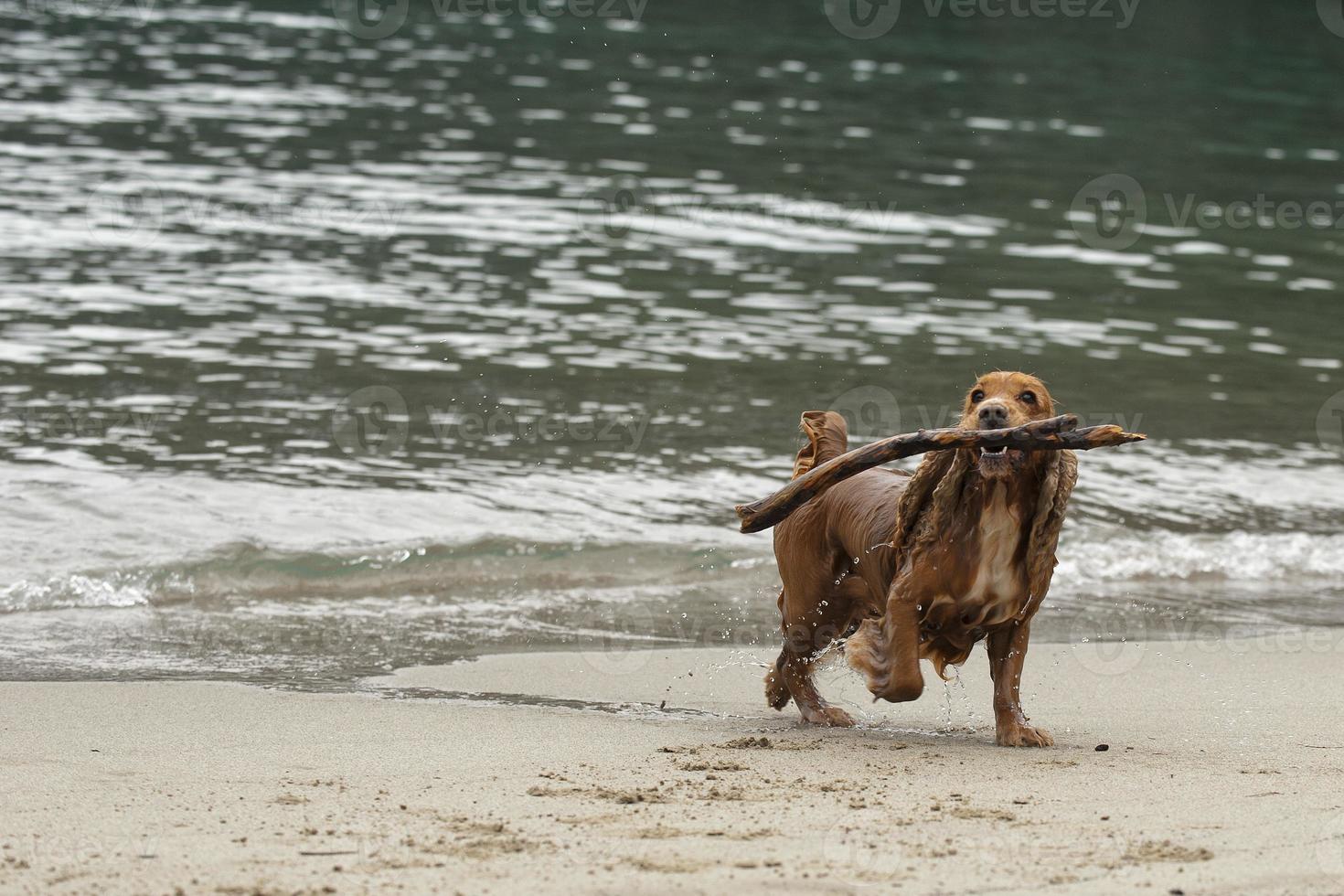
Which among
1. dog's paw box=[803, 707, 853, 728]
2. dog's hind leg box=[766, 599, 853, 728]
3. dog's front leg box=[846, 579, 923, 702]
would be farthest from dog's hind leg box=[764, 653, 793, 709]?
dog's front leg box=[846, 579, 923, 702]

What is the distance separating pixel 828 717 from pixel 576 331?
8.25 meters

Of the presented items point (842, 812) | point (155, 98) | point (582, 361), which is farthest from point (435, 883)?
point (155, 98)

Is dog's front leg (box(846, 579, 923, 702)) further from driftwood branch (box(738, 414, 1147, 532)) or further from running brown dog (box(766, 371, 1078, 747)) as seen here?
driftwood branch (box(738, 414, 1147, 532))

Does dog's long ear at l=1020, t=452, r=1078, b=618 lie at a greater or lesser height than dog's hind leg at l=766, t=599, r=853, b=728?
greater

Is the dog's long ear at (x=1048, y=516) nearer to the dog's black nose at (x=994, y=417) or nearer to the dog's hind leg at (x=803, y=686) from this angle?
the dog's black nose at (x=994, y=417)

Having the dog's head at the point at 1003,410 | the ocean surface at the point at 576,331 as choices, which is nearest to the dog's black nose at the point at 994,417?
the dog's head at the point at 1003,410

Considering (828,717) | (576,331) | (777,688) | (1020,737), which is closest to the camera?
(1020,737)

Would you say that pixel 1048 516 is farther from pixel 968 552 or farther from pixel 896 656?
pixel 896 656

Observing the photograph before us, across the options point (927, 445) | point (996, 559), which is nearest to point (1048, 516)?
point (996, 559)

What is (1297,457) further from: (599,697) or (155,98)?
(155,98)

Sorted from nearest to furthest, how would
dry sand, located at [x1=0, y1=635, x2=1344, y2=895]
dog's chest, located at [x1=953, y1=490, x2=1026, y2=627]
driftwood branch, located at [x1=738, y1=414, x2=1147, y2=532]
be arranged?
dry sand, located at [x1=0, y1=635, x2=1344, y2=895] < driftwood branch, located at [x1=738, y1=414, x2=1147, y2=532] < dog's chest, located at [x1=953, y1=490, x2=1026, y2=627]

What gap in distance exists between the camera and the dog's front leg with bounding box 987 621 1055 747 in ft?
19.3

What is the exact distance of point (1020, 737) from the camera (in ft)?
19.2

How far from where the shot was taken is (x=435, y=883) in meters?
4.08
